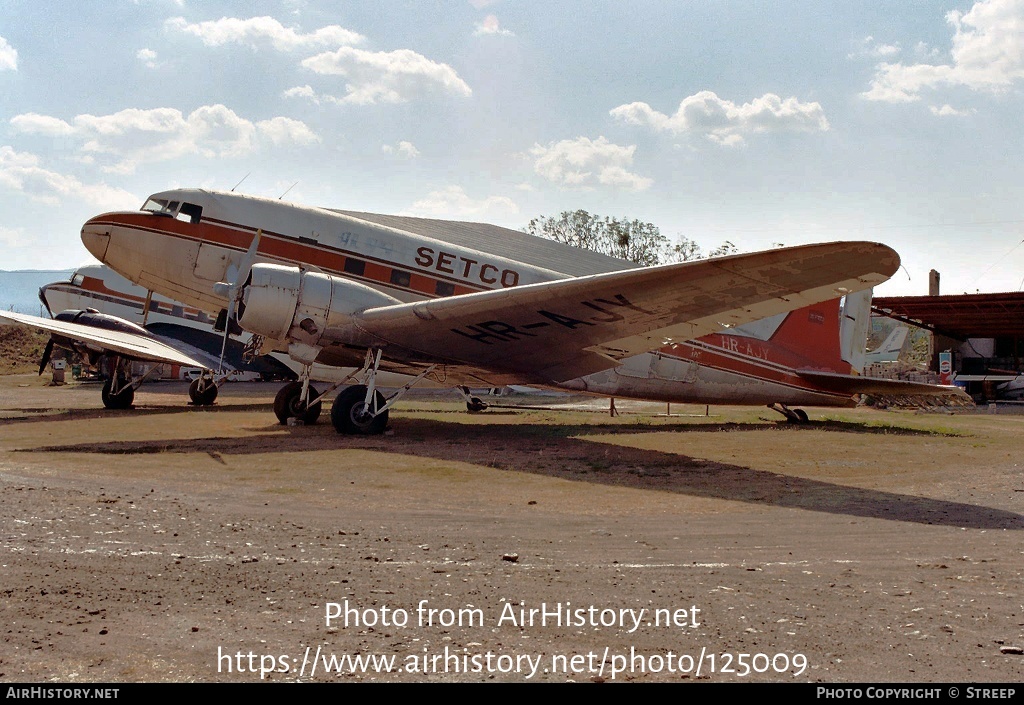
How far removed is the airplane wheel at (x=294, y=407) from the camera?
1560cm

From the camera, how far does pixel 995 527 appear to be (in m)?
6.30

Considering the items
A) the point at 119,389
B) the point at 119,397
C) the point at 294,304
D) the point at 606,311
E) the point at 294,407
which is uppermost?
the point at 606,311

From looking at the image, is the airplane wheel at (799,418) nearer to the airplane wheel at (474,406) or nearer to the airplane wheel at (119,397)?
the airplane wheel at (474,406)

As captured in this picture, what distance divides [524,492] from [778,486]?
111 inches

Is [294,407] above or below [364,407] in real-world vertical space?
below

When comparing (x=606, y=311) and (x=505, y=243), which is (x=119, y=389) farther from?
(x=606, y=311)

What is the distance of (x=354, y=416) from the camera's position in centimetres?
1306

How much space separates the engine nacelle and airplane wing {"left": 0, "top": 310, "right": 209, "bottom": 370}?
364 inches

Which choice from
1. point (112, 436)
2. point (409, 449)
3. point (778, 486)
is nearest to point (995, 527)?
point (778, 486)

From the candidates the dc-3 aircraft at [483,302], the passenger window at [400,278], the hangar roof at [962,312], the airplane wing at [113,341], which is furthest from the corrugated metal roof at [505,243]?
the hangar roof at [962,312]

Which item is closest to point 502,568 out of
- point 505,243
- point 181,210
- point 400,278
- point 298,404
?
point 400,278

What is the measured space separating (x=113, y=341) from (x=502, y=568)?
19216 mm

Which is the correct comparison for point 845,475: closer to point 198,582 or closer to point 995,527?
point 995,527

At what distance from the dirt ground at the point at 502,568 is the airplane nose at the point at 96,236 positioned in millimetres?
6259
